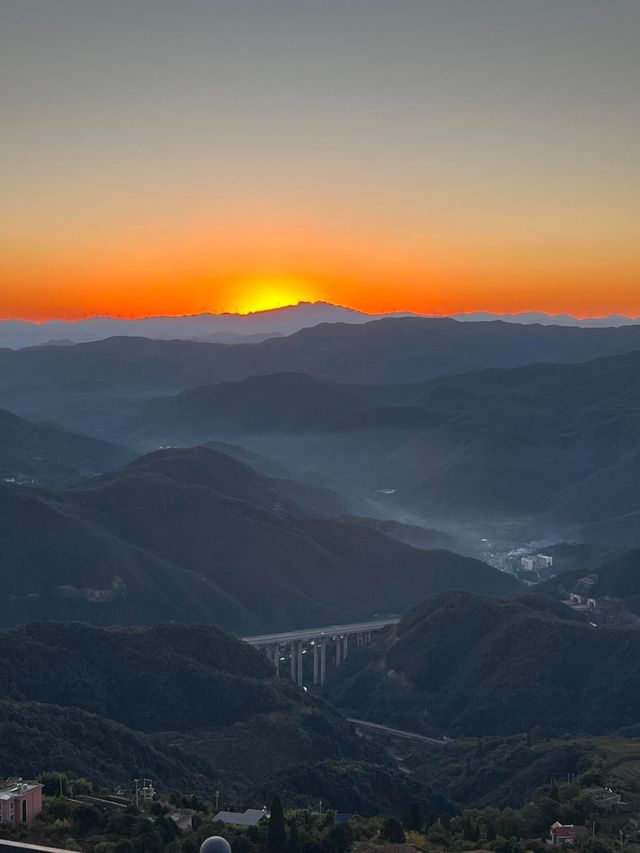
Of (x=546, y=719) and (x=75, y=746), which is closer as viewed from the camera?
(x=75, y=746)

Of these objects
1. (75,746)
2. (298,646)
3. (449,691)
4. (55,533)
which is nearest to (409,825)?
(75,746)

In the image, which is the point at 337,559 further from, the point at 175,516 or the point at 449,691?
the point at 449,691

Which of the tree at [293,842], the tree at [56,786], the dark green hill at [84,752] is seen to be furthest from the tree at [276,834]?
the dark green hill at [84,752]

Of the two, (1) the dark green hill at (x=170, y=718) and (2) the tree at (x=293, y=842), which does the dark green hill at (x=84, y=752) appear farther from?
(2) the tree at (x=293, y=842)

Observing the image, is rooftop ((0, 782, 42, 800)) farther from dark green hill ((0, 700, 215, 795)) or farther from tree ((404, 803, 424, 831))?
tree ((404, 803, 424, 831))

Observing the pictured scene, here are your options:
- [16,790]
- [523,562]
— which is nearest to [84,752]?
[16,790]

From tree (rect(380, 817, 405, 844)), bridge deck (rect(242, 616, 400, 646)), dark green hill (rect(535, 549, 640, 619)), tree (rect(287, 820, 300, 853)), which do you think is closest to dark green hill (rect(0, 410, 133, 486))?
bridge deck (rect(242, 616, 400, 646))
